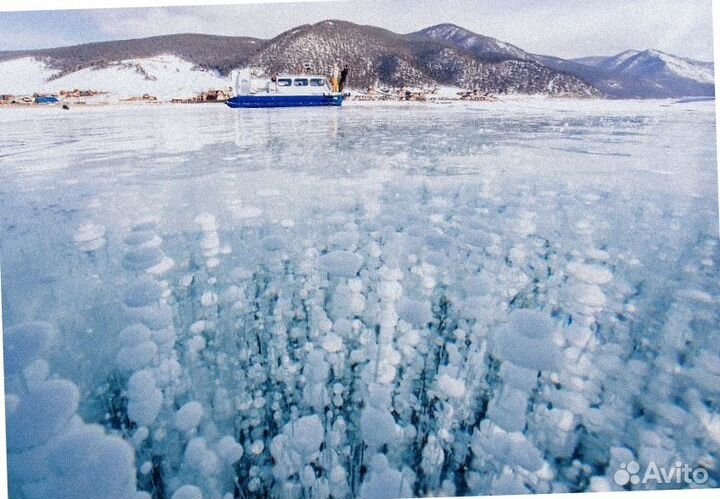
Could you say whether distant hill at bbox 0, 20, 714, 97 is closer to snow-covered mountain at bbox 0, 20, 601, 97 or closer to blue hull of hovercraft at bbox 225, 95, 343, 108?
snow-covered mountain at bbox 0, 20, 601, 97

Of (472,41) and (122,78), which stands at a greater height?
(472,41)

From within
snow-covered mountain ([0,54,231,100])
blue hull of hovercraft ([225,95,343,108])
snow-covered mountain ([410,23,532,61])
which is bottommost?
blue hull of hovercraft ([225,95,343,108])

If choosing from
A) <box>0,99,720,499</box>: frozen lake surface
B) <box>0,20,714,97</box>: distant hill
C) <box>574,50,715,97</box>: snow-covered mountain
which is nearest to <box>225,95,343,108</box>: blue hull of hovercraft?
<box>0,20,714,97</box>: distant hill

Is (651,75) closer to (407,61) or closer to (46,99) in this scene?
(407,61)

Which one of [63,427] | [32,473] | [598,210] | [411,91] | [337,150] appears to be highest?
[411,91]

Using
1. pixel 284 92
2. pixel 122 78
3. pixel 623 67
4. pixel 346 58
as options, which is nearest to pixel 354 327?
pixel 346 58

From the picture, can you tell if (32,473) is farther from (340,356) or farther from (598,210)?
(598,210)

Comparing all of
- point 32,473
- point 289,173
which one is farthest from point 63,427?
point 289,173
